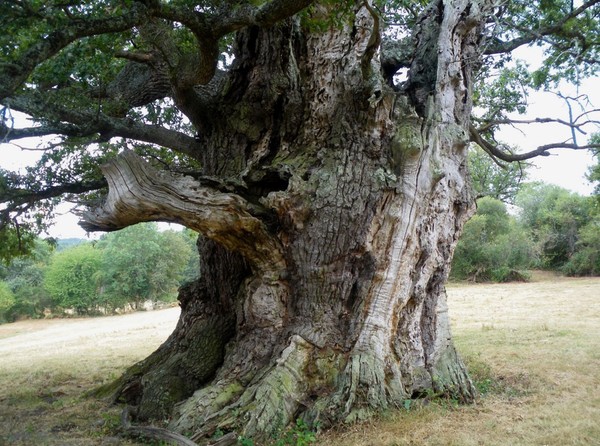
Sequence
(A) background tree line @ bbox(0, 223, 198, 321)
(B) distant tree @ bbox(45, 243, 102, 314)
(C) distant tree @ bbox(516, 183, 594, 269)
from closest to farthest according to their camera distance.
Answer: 1. (C) distant tree @ bbox(516, 183, 594, 269)
2. (B) distant tree @ bbox(45, 243, 102, 314)
3. (A) background tree line @ bbox(0, 223, 198, 321)

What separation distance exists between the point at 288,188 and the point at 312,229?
0.54m

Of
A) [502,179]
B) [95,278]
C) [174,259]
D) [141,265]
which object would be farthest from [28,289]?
[502,179]

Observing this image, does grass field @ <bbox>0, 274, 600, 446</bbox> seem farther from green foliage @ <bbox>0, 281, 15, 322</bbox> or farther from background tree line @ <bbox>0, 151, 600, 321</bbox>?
green foliage @ <bbox>0, 281, 15, 322</bbox>

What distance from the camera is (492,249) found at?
34375 mm

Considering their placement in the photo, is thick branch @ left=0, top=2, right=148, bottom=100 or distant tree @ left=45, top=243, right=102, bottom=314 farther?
distant tree @ left=45, top=243, right=102, bottom=314

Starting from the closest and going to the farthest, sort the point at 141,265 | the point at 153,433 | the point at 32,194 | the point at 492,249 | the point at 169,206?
the point at 153,433, the point at 169,206, the point at 32,194, the point at 492,249, the point at 141,265

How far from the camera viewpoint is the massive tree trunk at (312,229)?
5.31m

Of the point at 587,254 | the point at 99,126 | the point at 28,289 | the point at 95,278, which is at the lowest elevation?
the point at 587,254

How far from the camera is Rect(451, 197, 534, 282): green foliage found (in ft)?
112

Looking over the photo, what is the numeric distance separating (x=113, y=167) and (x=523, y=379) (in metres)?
5.73

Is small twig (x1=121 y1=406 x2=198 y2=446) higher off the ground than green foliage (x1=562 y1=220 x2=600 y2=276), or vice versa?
green foliage (x1=562 y1=220 x2=600 y2=276)

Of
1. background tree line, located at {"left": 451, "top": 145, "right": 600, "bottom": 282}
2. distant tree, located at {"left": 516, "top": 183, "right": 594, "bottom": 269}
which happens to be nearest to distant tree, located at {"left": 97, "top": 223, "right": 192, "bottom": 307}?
background tree line, located at {"left": 451, "top": 145, "right": 600, "bottom": 282}

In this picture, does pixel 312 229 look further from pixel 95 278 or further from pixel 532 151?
pixel 95 278

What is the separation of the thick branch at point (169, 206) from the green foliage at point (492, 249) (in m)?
30.6
